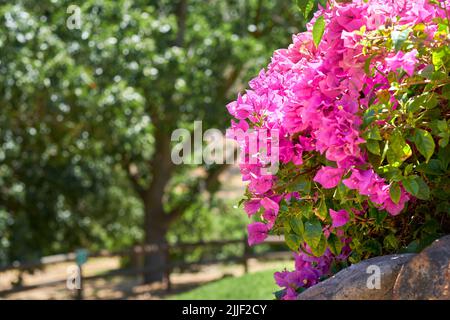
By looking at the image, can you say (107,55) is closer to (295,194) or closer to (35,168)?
(35,168)

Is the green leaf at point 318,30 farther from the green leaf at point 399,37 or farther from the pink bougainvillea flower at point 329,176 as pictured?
the pink bougainvillea flower at point 329,176

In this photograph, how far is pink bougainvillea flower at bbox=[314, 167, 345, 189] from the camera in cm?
279

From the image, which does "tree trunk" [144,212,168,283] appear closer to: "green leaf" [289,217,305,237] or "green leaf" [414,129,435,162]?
"green leaf" [289,217,305,237]

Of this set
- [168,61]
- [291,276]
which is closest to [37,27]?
[168,61]

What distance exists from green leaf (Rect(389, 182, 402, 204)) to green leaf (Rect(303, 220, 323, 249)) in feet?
1.21

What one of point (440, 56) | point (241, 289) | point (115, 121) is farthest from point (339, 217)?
point (115, 121)

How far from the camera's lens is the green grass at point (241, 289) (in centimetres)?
812

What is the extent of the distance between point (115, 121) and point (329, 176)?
397 inches

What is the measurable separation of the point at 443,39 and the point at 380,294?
100 centimetres

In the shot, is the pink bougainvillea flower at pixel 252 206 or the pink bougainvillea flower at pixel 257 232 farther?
the pink bougainvillea flower at pixel 257 232

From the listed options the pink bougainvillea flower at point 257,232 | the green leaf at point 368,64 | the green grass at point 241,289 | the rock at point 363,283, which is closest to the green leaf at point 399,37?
the green leaf at point 368,64

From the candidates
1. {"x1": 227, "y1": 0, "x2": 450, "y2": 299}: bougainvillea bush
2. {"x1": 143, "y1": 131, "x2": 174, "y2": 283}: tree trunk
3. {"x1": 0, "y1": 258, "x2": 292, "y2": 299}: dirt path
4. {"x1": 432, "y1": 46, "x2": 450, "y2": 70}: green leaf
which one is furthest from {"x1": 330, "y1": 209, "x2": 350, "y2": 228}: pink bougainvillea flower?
{"x1": 143, "y1": 131, "x2": 174, "y2": 283}: tree trunk

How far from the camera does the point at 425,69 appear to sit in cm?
270

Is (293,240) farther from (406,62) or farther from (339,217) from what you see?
(406,62)
